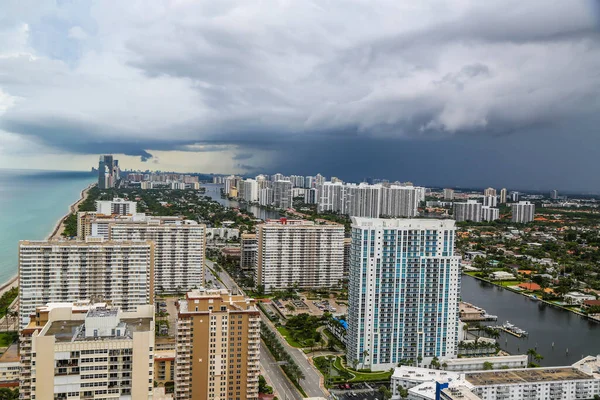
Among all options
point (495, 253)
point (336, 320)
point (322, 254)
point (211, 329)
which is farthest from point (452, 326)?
point (495, 253)

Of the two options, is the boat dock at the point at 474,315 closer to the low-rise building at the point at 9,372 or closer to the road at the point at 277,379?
the road at the point at 277,379

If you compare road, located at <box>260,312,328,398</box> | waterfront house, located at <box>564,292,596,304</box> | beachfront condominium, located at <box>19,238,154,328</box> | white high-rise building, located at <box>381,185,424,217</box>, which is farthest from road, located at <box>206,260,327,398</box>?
white high-rise building, located at <box>381,185,424,217</box>

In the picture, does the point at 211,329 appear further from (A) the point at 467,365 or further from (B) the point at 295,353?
(A) the point at 467,365

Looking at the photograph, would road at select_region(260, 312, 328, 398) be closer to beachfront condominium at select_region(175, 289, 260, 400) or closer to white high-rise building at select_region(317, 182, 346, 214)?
beachfront condominium at select_region(175, 289, 260, 400)

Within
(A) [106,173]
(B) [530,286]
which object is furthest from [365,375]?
(A) [106,173]

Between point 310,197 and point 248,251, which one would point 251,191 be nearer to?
point 310,197

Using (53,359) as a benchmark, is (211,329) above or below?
below

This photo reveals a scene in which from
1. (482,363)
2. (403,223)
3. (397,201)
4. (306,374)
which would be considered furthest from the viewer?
(397,201)
